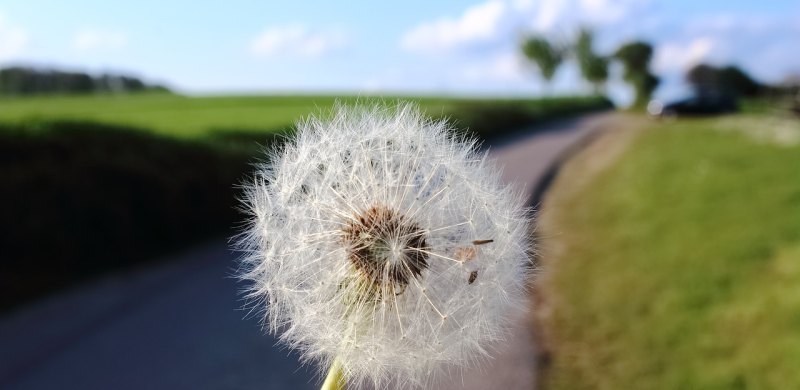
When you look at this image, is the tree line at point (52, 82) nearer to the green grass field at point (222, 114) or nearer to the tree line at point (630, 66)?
the green grass field at point (222, 114)

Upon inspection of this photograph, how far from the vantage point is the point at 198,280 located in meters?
9.91

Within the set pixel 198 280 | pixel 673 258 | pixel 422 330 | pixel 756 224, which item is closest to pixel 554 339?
pixel 673 258

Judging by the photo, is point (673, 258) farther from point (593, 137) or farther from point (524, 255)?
point (593, 137)

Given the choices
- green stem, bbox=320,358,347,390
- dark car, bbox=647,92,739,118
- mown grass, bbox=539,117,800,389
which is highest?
green stem, bbox=320,358,347,390

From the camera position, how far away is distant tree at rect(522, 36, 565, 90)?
65.1m

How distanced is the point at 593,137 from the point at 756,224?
764 inches

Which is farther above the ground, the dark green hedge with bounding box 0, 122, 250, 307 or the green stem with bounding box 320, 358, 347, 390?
the green stem with bounding box 320, 358, 347, 390

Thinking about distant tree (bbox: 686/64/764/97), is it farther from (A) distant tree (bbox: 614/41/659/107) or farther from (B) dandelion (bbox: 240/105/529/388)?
(B) dandelion (bbox: 240/105/529/388)

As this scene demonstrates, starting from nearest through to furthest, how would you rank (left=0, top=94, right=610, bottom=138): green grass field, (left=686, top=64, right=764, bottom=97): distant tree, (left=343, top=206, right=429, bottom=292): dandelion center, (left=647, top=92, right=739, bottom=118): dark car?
(left=343, top=206, right=429, bottom=292): dandelion center, (left=0, top=94, right=610, bottom=138): green grass field, (left=647, top=92, right=739, bottom=118): dark car, (left=686, top=64, right=764, bottom=97): distant tree

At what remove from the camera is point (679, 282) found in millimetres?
8250

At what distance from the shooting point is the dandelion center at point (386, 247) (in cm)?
165

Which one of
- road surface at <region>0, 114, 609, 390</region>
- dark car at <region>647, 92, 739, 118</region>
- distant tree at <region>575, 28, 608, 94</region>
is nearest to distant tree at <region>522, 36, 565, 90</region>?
distant tree at <region>575, 28, 608, 94</region>

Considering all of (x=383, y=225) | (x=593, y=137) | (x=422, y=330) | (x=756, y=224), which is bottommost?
(x=593, y=137)

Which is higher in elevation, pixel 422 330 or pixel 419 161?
pixel 419 161
